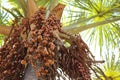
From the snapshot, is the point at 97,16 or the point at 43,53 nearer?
the point at 43,53

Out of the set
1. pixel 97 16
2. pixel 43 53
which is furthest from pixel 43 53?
pixel 97 16

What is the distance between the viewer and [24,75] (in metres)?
1.48

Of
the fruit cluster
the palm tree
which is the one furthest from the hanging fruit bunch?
the palm tree

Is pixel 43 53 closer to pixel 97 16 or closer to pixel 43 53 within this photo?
pixel 43 53

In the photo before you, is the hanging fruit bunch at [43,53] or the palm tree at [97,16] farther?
the palm tree at [97,16]

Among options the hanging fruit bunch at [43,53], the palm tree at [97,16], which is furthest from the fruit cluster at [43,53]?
the palm tree at [97,16]

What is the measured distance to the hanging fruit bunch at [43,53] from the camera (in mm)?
1350

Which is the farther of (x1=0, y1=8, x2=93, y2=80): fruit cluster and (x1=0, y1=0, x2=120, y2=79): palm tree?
(x1=0, y1=0, x2=120, y2=79): palm tree

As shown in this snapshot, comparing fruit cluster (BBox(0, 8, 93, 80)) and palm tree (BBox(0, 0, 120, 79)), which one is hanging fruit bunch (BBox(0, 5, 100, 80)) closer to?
fruit cluster (BBox(0, 8, 93, 80))

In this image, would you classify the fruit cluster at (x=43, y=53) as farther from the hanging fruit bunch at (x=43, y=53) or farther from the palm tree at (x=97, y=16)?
the palm tree at (x=97, y=16)

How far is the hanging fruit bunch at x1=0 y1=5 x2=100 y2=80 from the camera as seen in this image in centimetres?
135

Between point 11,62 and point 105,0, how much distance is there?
167cm

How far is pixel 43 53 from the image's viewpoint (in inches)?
52.4

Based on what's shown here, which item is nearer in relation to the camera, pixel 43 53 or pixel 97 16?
pixel 43 53
